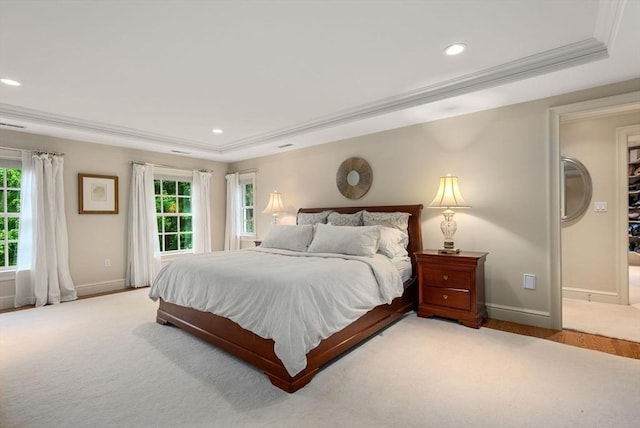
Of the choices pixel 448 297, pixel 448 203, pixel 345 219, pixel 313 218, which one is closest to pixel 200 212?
pixel 313 218

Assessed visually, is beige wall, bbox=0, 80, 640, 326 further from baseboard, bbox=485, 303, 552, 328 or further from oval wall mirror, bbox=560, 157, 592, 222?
oval wall mirror, bbox=560, 157, 592, 222

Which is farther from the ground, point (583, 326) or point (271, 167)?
point (271, 167)

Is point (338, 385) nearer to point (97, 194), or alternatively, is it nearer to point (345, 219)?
point (345, 219)

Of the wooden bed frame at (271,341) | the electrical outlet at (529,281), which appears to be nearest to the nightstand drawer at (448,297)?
the wooden bed frame at (271,341)

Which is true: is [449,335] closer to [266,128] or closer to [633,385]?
[633,385]

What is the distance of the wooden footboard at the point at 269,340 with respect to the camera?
83.0 inches

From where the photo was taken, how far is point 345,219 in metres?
4.19

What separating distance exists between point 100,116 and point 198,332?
9.49 feet

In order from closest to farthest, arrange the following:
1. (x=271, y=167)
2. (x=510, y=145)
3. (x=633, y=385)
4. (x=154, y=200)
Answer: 1. (x=633, y=385)
2. (x=510, y=145)
3. (x=154, y=200)
4. (x=271, y=167)

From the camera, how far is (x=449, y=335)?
9.40 feet

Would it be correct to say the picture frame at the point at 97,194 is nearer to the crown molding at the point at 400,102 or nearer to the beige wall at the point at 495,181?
the crown molding at the point at 400,102

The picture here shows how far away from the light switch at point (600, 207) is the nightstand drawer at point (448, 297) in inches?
88.3

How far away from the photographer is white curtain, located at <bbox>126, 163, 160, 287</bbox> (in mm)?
4930

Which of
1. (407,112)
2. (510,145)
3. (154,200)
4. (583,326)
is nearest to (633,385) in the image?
(583,326)
